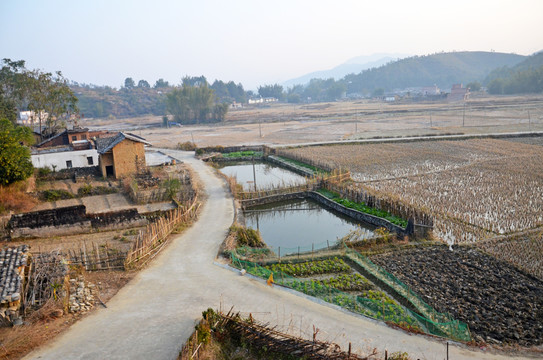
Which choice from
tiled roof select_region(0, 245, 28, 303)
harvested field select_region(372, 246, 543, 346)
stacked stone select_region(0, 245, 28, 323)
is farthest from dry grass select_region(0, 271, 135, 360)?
harvested field select_region(372, 246, 543, 346)

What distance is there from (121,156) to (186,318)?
20169mm

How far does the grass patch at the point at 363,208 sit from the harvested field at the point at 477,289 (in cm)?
297

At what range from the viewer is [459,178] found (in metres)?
28.5

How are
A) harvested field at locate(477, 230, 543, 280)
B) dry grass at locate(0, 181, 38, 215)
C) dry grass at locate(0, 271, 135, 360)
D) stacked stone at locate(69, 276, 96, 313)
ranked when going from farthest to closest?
dry grass at locate(0, 181, 38, 215) → harvested field at locate(477, 230, 543, 280) → stacked stone at locate(69, 276, 96, 313) → dry grass at locate(0, 271, 135, 360)

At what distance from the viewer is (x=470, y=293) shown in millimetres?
13461

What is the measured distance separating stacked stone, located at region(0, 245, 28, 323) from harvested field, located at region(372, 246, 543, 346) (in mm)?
11996

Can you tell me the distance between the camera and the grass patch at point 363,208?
20.0 metres

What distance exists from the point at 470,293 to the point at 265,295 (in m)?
6.57

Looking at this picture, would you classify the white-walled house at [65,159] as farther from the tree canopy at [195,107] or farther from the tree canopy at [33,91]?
the tree canopy at [195,107]

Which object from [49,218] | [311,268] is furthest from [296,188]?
[49,218]

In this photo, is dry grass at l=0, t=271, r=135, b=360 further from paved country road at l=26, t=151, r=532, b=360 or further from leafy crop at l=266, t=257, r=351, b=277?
leafy crop at l=266, t=257, r=351, b=277

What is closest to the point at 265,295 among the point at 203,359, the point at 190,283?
the point at 190,283

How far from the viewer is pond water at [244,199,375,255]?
20.2 metres

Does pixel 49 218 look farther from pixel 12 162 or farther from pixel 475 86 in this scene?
pixel 475 86
